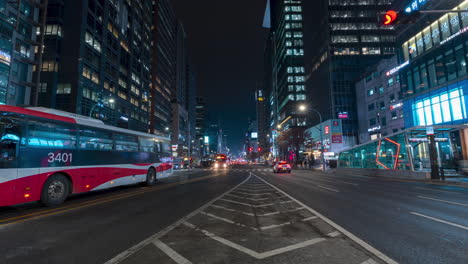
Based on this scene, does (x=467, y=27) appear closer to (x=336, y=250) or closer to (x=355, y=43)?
(x=336, y=250)

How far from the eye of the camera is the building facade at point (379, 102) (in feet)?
171

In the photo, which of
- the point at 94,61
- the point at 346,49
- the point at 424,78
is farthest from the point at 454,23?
the point at 94,61

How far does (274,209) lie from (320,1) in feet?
287

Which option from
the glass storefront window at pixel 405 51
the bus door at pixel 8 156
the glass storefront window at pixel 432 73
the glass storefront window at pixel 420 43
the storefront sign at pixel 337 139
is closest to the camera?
the bus door at pixel 8 156

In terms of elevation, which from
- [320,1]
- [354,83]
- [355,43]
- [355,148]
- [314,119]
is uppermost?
[320,1]

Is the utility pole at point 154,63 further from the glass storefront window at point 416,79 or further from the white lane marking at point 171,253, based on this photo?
the white lane marking at point 171,253

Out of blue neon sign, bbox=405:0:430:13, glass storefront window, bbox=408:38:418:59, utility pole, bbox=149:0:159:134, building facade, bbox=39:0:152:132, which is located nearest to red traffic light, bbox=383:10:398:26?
blue neon sign, bbox=405:0:430:13

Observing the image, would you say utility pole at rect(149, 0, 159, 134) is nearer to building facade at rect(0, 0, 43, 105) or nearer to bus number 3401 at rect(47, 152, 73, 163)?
building facade at rect(0, 0, 43, 105)

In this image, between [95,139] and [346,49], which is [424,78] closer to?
[346,49]

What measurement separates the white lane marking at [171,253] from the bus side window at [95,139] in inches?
340

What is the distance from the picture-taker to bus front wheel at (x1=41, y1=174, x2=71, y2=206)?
8.84 meters

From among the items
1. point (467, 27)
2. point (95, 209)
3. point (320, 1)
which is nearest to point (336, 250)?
point (95, 209)

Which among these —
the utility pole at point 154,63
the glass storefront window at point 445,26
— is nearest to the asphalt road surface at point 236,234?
the glass storefront window at point 445,26

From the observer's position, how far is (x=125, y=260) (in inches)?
149
